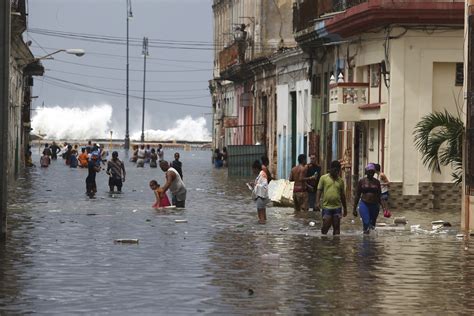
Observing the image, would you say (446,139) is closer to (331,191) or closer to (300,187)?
(331,191)

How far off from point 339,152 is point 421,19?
365 inches

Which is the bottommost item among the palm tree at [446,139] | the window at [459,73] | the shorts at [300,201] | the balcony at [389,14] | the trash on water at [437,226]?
the trash on water at [437,226]

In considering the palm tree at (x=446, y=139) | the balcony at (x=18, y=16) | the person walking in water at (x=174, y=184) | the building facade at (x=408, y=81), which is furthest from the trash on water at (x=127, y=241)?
the balcony at (x=18, y=16)

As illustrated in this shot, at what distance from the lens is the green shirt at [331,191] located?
87.3ft

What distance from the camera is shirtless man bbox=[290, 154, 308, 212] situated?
36.3m

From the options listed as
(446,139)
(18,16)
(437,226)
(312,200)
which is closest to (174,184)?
(312,200)

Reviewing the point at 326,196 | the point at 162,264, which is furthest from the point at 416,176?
the point at 162,264

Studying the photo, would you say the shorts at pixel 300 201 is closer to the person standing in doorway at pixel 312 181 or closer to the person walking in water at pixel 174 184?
the person standing in doorway at pixel 312 181

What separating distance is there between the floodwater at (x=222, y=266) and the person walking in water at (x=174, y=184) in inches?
32.8

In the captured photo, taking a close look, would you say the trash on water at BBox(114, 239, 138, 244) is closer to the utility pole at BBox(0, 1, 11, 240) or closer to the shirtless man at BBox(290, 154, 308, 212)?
the utility pole at BBox(0, 1, 11, 240)

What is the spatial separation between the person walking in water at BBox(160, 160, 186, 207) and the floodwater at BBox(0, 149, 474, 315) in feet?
2.73

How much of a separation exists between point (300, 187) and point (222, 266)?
1573cm

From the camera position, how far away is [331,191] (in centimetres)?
2659

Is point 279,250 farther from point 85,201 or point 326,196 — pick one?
point 85,201
